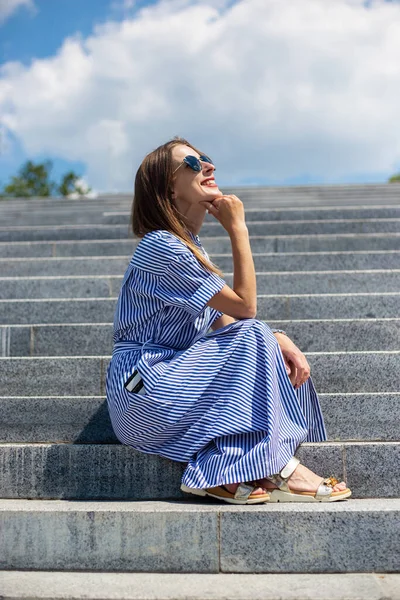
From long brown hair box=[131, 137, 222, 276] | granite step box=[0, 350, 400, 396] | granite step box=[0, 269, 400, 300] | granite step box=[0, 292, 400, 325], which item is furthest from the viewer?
granite step box=[0, 269, 400, 300]

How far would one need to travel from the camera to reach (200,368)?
2934mm

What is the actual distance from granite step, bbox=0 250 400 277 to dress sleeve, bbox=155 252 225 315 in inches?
106

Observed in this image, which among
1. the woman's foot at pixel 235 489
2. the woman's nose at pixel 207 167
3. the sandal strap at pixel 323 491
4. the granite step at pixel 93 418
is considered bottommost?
the sandal strap at pixel 323 491

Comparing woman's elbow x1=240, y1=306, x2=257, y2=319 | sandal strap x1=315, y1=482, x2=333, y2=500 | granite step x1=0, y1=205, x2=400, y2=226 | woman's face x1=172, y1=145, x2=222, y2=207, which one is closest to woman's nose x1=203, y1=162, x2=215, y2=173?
woman's face x1=172, y1=145, x2=222, y2=207

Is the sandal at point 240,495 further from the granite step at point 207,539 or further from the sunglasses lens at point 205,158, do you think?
the sunglasses lens at point 205,158

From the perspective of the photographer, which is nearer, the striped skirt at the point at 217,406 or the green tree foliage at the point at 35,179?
the striped skirt at the point at 217,406

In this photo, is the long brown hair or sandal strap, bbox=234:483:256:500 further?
the long brown hair

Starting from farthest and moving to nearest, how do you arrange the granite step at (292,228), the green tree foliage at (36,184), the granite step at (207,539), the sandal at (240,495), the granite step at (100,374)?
1. the green tree foliage at (36,184)
2. the granite step at (292,228)
3. the granite step at (100,374)
4. the sandal at (240,495)
5. the granite step at (207,539)

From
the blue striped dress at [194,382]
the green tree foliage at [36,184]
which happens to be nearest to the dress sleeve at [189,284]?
the blue striped dress at [194,382]

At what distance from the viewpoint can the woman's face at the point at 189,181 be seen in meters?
3.26

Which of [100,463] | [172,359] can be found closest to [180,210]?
[172,359]

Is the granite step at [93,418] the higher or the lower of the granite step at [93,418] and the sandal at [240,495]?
the higher

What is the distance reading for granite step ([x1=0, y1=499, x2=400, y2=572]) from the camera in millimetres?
2670

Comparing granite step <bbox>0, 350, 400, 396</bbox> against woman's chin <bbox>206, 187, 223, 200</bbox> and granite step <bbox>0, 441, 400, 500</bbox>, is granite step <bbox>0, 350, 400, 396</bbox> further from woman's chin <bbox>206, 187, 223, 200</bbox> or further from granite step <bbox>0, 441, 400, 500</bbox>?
woman's chin <bbox>206, 187, 223, 200</bbox>
